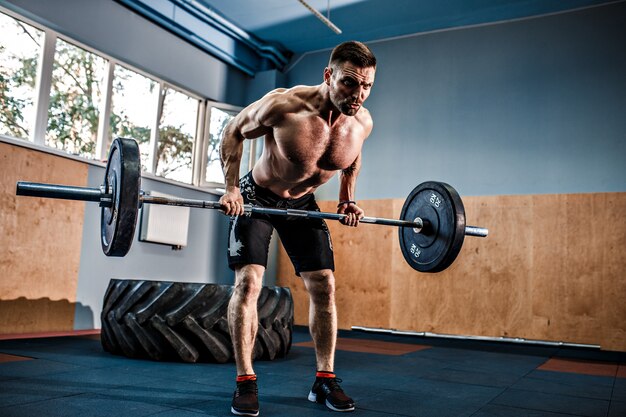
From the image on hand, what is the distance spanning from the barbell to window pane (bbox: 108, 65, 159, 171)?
2.89 meters

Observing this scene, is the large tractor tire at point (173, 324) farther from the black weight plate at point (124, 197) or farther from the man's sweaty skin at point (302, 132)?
the black weight plate at point (124, 197)

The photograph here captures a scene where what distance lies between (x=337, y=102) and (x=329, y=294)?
28.3 inches

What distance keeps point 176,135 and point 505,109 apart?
3.04 meters

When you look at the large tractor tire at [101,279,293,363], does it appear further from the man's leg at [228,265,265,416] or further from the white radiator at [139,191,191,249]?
the white radiator at [139,191,191,249]

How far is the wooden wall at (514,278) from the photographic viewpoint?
13.8ft

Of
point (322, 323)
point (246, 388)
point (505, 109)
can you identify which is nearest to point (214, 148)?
point (505, 109)

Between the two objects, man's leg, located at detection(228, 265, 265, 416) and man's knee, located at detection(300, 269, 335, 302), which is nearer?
man's leg, located at detection(228, 265, 265, 416)

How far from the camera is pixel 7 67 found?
3771mm

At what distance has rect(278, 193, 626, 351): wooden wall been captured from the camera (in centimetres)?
420

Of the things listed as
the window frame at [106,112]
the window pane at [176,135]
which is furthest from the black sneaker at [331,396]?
the window pane at [176,135]

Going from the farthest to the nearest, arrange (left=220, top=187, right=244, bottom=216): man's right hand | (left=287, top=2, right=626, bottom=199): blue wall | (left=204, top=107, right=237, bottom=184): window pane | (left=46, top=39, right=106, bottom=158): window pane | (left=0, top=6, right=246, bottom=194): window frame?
(left=204, top=107, right=237, bottom=184): window pane
(left=287, top=2, right=626, bottom=199): blue wall
(left=46, top=39, right=106, bottom=158): window pane
(left=0, top=6, right=246, bottom=194): window frame
(left=220, top=187, right=244, bottom=216): man's right hand

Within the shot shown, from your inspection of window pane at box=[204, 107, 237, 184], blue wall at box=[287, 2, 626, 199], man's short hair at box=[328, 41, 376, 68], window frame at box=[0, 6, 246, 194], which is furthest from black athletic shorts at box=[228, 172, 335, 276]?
window pane at box=[204, 107, 237, 184]

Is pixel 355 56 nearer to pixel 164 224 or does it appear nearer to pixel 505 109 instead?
pixel 164 224

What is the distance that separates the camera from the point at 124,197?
161cm
